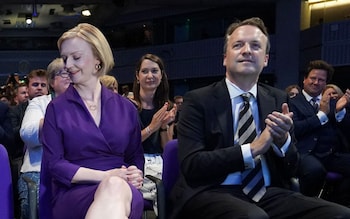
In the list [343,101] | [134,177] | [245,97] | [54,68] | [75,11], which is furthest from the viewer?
[75,11]

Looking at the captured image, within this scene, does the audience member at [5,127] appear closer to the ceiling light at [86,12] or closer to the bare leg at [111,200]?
the bare leg at [111,200]

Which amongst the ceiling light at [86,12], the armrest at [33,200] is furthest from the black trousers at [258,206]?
the ceiling light at [86,12]

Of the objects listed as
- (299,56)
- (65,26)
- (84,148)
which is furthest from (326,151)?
(65,26)

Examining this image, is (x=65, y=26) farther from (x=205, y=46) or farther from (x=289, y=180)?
(x=289, y=180)

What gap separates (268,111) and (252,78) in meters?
0.17

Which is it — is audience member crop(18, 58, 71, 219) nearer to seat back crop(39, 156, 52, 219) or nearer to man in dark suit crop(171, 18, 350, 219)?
seat back crop(39, 156, 52, 219)

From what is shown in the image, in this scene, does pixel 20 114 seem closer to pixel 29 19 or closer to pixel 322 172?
pixel 322 172

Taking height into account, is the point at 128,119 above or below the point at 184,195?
above

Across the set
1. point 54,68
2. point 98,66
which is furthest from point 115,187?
point 54,68

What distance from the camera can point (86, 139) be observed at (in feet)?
5.48

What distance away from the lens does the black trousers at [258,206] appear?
159 cm

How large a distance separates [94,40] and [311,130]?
2182 mm

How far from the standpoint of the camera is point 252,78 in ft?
6.21

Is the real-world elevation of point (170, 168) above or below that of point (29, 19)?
below
